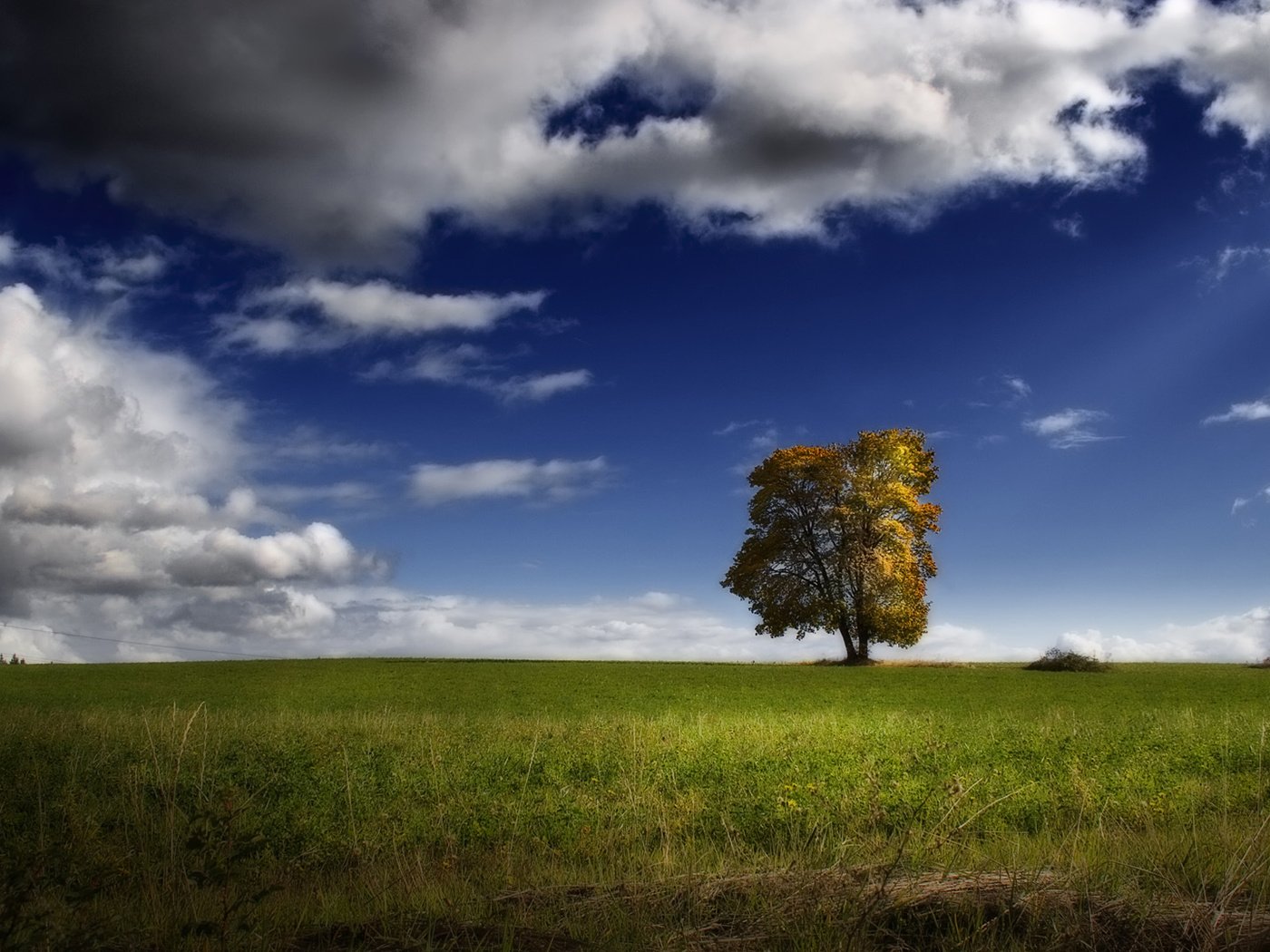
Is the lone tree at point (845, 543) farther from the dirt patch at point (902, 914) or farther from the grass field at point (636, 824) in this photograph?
the dirt patch at point (902, 914)

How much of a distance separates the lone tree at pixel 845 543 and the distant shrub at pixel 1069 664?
256 inches

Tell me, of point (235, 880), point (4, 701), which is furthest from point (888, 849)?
point (4, 701)

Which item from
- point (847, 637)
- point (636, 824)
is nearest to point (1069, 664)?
point (847, 637)

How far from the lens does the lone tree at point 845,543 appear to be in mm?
51062

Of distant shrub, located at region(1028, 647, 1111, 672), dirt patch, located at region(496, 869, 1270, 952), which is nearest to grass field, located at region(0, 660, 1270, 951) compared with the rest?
dirt patch, located at region(496, 869, 1270, 952)

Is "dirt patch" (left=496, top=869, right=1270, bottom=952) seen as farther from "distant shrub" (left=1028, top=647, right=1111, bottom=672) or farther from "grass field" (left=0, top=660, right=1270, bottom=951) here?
"distant shrub" (left=1028, top=647, right=1111, bottom=672)

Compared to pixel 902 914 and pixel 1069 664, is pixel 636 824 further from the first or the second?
pixel 1069 664

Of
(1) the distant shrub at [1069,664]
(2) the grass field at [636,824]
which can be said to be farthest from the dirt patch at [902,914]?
(1) the distant shrub at [1069,664]

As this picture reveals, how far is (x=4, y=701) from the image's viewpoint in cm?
2959

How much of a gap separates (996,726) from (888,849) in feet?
41.8

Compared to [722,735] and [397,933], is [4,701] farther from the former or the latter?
[397,933]

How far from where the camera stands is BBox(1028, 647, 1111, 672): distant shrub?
154ft

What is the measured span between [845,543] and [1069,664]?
1324cm

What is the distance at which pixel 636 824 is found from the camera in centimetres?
1167
